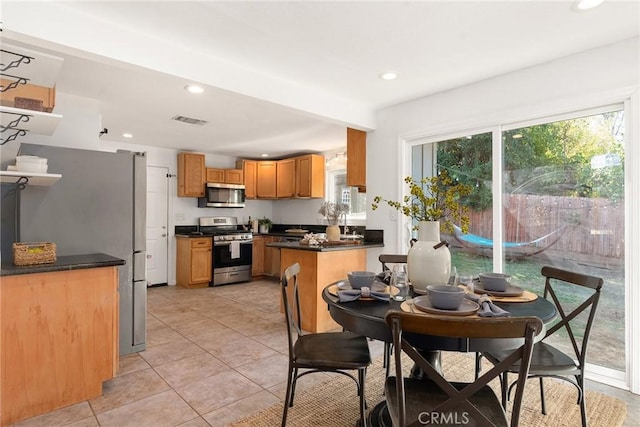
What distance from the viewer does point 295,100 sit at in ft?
10.5

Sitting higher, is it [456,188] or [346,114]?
[346,114]

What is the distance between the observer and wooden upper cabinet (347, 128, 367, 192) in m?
4.14

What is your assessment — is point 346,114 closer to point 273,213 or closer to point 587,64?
point 587,64

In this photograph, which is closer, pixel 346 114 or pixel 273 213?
pixel 346 114

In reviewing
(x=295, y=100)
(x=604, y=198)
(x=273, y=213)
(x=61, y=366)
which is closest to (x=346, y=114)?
(x=295, y=100)

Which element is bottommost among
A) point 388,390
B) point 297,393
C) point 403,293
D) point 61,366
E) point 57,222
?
point 297,393

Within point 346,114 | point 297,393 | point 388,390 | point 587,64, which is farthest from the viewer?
point 346,114

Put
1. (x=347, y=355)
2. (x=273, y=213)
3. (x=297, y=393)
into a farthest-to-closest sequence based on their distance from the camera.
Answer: (x=273, y=213) → (x=297, y=393) → (x=347, y=355)

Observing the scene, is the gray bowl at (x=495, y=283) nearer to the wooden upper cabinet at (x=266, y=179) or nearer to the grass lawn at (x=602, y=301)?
the grass lawn at (x=602, y=301)

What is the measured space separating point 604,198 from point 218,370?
10.5 ft

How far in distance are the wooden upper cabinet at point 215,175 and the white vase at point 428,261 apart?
5.04 metres

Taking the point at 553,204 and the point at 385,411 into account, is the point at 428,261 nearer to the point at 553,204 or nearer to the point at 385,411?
the point at 385,411

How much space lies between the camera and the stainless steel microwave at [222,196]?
611cm

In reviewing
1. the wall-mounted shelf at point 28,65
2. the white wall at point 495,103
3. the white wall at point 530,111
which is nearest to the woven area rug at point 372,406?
the white wall at point 530,111
